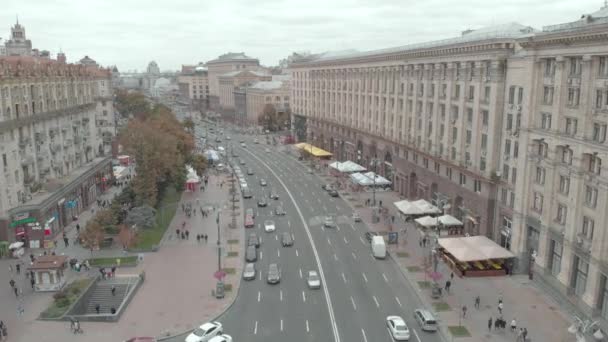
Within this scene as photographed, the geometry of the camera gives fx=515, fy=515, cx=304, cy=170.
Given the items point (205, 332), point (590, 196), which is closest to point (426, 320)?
point (590, 196)

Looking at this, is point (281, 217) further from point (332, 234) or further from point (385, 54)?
point (385, 54)

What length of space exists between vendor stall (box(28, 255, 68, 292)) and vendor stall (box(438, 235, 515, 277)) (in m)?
37.6

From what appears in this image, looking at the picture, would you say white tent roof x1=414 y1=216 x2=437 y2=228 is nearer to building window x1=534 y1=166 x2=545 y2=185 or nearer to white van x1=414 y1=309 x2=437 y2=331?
building window x1=534 y1=166 x2=545 y2=185

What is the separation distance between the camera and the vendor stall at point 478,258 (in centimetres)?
5069

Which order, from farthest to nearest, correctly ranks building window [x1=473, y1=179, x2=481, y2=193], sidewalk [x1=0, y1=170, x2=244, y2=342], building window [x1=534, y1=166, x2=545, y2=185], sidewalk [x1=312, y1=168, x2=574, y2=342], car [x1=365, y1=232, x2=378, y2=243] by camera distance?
1. car [x1=365, y1=232, x2=378, y2=243]
2. building window [x1=473, y1=179, x2=481, y2=193]
3. building window [x1=534, y1=166, x2=545, y2=185]
4. sidewalk [x1=0, y1=170, x2=244, y2=342]
5. sidewalk [x1=312, y1=168, x2=574, y2=342]

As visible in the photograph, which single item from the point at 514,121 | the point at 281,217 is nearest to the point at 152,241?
the point at 281,217

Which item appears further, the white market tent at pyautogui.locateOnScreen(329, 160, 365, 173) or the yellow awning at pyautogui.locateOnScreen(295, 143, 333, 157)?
the yellow awning at pyautogui.locateOnScreen(295, 143, 333, 157)

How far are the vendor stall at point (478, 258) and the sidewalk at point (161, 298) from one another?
866 inches

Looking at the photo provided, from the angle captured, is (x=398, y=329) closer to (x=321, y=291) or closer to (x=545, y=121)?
(x=321, y=291)

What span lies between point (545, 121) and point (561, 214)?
28.5 ft

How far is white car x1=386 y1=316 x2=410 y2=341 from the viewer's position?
37.5 m

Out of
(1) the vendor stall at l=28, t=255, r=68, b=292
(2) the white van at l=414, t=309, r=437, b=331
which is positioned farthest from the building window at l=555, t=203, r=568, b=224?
(1) the vendor stall at l=28, t=255, r=68, b=292

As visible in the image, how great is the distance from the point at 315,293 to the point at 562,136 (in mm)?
25356

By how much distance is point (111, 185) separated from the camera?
9269cm
